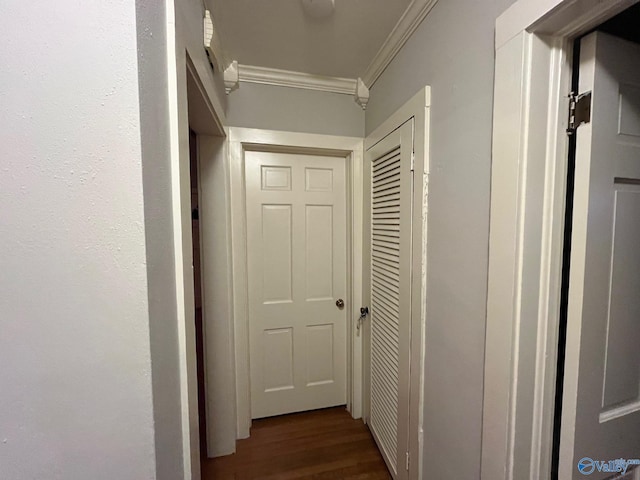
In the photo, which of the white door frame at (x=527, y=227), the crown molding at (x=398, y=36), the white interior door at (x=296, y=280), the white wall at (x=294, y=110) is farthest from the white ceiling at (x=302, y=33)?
the white door frame at (x=527, y=227)

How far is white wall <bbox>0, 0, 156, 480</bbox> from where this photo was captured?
452 mm

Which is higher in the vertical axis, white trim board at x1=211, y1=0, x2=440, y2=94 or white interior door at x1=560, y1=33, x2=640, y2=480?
white trim board at x1=211, y1=0, x2=440, y2=94

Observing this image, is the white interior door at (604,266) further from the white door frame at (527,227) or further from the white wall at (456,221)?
the white wall at (456,221)

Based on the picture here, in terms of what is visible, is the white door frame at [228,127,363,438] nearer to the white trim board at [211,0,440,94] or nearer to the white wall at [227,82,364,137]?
the white wall at [227,82,364,137]

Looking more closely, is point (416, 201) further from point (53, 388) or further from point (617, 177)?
point (53, 388)

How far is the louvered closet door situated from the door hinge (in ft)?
1.78

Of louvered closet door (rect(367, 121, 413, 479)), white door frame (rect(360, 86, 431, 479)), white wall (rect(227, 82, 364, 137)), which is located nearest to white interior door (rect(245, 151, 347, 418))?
white wall (rect(227, 82, 364, 137))

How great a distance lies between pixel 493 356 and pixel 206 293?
1.39m

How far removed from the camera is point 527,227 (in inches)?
26.1

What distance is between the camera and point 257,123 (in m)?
1.58

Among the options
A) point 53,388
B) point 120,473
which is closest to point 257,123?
point 53,388

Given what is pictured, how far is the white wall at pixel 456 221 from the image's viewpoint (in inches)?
31.4

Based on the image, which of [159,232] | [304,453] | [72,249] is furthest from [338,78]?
[304,453]

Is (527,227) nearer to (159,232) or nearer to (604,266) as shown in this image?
(604,266)
